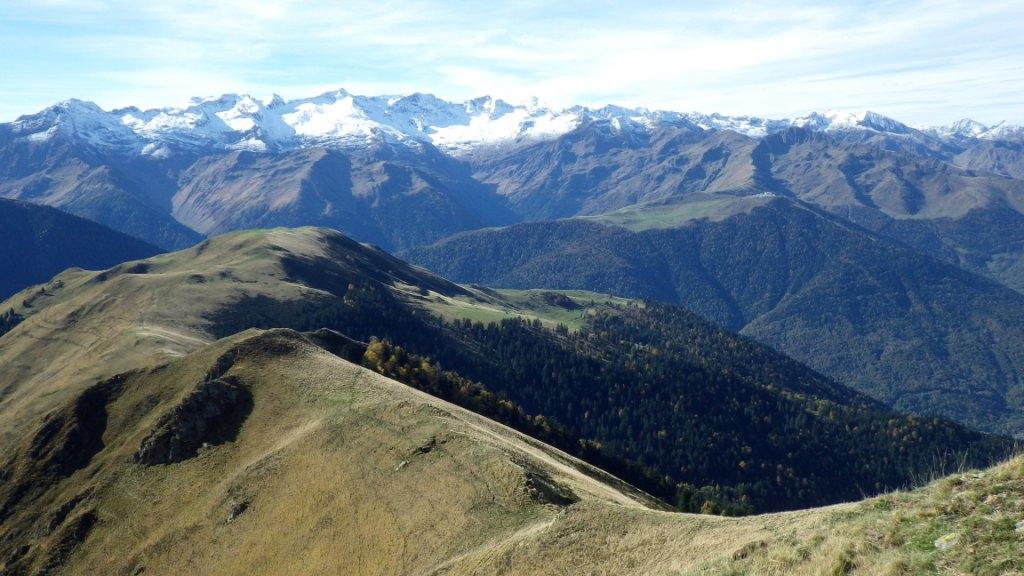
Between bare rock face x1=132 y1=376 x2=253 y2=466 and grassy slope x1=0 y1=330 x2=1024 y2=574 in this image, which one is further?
bare rock face x1=132 y1=376 x2=253 y2=466

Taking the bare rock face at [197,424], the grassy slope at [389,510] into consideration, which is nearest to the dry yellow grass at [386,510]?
the grassy slope at [389,510]

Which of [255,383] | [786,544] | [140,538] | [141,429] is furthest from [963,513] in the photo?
[141,429]

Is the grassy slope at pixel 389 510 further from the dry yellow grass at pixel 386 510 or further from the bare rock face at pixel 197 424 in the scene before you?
the bare rock face at pixel 197 424

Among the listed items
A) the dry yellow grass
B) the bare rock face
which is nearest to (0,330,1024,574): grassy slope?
the dry yellow grass

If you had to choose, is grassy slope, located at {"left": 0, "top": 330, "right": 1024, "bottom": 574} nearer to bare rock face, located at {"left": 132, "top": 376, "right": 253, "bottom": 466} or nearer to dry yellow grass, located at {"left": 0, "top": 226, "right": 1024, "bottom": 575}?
dry yellow grass, located at {"left": 0, "top": 226, "right": 1024, "bottom": 575}

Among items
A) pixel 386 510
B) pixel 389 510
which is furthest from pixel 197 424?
pixel 389 510
